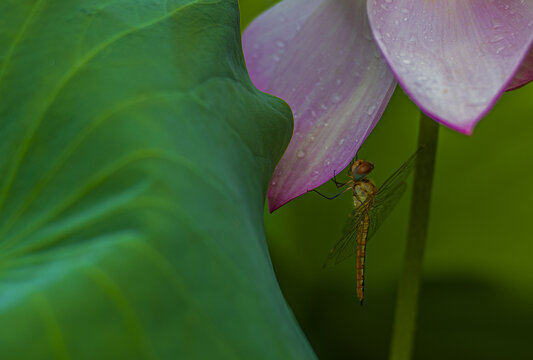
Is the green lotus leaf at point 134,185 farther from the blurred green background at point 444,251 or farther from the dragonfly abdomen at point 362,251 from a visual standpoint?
the blurred green background at point 444,251

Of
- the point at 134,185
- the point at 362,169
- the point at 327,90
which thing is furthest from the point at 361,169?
the point at 134,185

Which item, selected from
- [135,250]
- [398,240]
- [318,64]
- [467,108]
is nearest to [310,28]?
[318,64]

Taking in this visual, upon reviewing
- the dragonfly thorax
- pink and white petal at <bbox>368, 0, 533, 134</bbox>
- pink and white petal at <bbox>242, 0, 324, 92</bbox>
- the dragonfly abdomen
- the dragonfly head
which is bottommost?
the dragonfly abdomen

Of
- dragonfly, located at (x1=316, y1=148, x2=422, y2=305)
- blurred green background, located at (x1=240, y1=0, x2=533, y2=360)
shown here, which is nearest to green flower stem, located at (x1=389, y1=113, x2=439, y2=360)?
dragonfly, located at (x1=316, y1=148, x2=422, y2=305)

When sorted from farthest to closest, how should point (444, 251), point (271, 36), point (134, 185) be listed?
1. point (444, 251)
2. point (271, 36)
3. point (134, 185)

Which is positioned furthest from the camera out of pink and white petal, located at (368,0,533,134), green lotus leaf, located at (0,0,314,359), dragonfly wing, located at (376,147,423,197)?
dragonfly wing, located at (376,147,423,197)

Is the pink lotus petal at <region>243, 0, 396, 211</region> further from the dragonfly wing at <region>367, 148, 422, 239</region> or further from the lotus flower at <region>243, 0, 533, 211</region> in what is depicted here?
the dragonfly wing at <region>367, 148, 422, 239</region>

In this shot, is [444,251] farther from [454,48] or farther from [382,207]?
[454,48]

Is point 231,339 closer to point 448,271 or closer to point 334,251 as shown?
point 334,251
